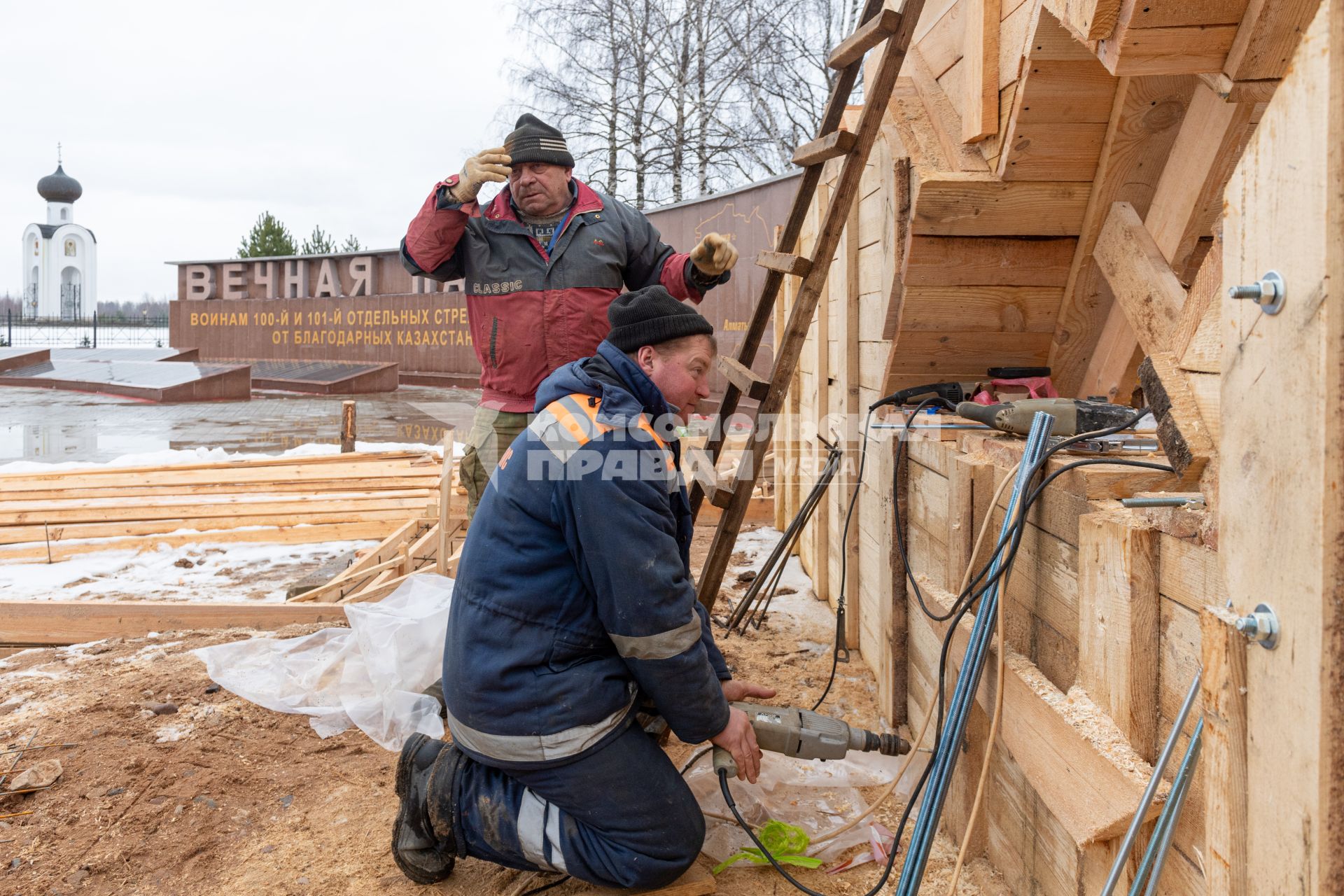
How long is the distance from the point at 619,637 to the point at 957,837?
1166 millimetres

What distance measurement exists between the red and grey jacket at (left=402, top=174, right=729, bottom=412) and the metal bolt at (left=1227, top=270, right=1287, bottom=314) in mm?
2537

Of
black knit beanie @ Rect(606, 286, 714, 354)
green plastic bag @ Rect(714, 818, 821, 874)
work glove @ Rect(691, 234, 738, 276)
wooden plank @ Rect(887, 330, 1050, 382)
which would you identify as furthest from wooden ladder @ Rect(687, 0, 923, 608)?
green plastic bag @ Rect(714, 818, 821, 874)

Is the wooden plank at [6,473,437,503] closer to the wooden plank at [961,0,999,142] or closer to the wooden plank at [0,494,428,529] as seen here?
the wooden plank at [0,494,428,529]

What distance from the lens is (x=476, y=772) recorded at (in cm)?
246

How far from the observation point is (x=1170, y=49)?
6.64 feet

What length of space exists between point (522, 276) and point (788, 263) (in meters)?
1.00

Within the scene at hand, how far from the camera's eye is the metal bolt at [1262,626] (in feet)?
3.36

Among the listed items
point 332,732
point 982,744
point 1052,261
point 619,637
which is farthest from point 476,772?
point 1052,261

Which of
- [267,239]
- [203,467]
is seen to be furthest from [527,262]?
[267,239]

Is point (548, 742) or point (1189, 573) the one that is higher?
point (1189, 573)

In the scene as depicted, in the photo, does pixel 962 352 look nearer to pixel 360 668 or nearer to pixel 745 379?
pixel 745 379

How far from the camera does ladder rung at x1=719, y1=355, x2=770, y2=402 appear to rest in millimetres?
3314

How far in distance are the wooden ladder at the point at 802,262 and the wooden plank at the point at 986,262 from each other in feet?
1.04

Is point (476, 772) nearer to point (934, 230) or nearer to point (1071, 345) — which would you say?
point (934, 230)
